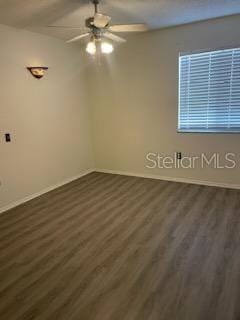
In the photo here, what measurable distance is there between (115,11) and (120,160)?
103 inches

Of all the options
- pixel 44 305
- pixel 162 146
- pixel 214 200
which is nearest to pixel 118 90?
pixel 162 146

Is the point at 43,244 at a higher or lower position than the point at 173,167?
lower

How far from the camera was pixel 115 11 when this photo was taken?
2.85m

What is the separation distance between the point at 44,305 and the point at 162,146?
3.08m

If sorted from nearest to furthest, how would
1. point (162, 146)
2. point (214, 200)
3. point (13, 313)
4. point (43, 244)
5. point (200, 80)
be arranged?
1. point (13, 313)
2. point (43, 244)
3. point (214, 200)
4. point (200, 80)
5. point (162, 146)

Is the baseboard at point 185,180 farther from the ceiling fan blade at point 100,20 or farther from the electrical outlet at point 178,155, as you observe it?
the ceiling fan blade at point 100,20

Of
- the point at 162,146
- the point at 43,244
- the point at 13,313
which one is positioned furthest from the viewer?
the point at 162,146

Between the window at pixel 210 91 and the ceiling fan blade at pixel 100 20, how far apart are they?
69.7 inches

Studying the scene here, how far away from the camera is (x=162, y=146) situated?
4199 millimetres

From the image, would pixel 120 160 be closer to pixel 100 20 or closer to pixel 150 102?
pixel 150 102

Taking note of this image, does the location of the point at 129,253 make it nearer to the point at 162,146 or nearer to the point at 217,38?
the point at 162,146

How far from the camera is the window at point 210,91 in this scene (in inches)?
137

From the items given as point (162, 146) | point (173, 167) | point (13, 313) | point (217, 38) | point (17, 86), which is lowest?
point (13, 313)

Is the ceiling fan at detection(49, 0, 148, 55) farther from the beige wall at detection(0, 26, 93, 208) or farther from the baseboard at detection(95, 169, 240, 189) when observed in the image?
the baseboard at detection(95, 169, 240, 189)
